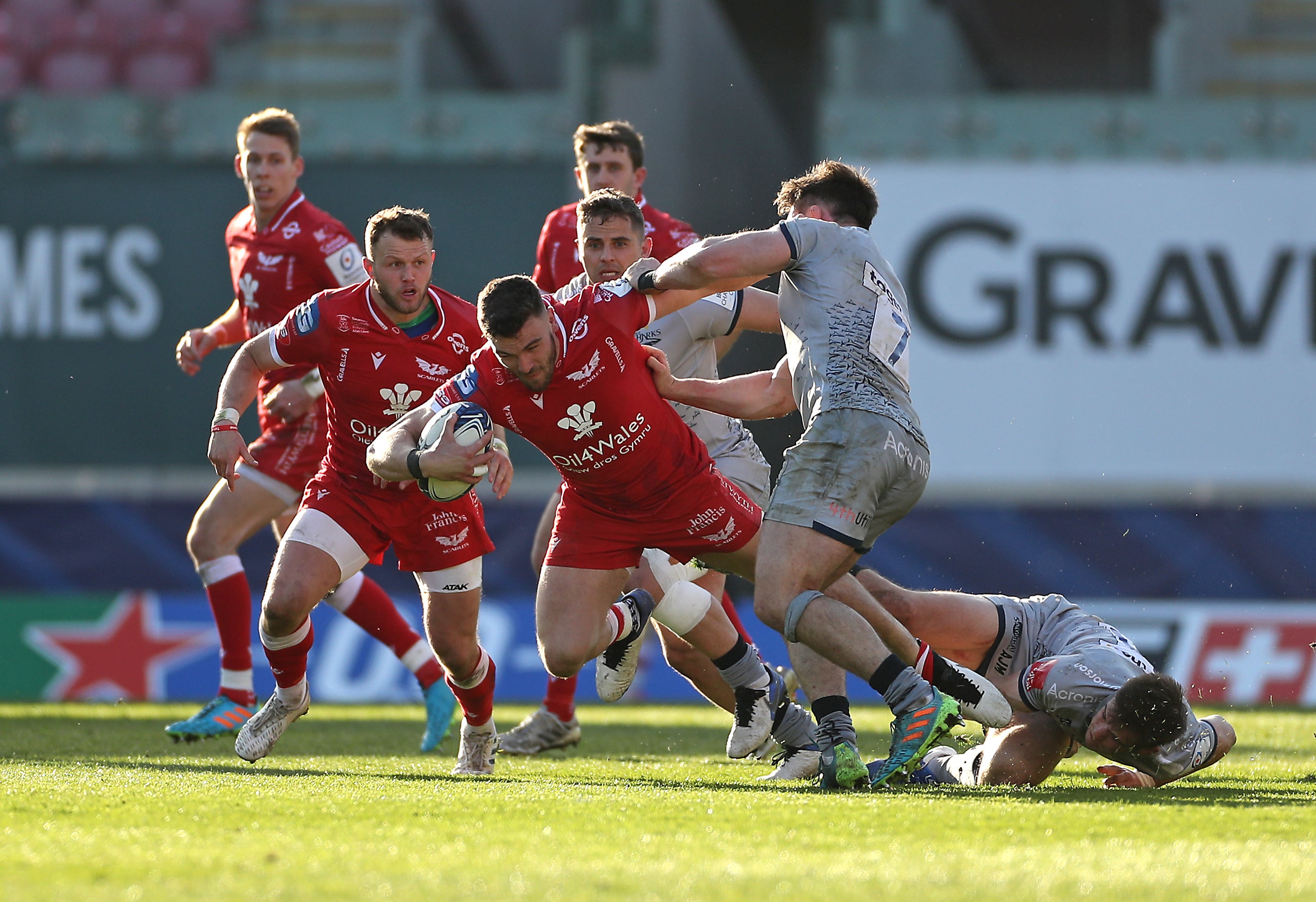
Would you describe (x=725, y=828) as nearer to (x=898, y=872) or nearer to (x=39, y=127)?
(x=898, y=872)

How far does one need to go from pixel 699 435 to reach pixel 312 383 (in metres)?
A: 1.77

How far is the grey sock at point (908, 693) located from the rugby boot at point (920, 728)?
1cm

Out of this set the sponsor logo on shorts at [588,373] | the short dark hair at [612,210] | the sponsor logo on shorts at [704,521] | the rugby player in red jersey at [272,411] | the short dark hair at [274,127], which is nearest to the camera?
the sponsor logo on shorts at [588,373]

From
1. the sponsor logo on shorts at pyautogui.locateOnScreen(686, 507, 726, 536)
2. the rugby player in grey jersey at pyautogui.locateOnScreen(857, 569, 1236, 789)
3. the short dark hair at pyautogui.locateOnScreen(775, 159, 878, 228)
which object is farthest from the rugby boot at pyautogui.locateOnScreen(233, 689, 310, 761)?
the short dark hair at pyautogui.locateOnScreen(775, 159, 878, 228)

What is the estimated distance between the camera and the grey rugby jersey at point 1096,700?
5.57 metres

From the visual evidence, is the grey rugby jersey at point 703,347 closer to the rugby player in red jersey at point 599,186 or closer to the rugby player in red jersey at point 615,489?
the rugby player in red jersey at point 615,489

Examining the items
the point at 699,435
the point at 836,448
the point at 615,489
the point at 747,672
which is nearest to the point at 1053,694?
the point at 836,448

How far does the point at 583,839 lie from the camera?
4344mm

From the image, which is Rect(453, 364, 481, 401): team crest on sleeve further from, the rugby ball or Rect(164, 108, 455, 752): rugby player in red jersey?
Rect(164, 108, 455, 752): rugby player in red jersey

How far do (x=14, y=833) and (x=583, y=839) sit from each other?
1474 mm

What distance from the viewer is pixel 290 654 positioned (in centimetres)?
655

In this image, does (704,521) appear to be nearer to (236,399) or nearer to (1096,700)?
(1096,700)

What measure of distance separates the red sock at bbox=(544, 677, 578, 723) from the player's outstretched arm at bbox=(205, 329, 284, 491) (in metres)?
1.71

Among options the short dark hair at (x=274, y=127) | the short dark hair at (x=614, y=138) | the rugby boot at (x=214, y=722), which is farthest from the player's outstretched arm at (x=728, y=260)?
the rugby boot at (x=214, y=722)
